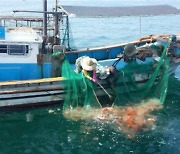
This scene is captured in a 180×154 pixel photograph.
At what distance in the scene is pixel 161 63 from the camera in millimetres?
15750

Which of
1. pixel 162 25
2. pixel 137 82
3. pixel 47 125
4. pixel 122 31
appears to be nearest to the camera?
pixel 47 125

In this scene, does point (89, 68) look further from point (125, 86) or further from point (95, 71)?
point (125, 86)

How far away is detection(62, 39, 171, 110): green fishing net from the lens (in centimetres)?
1499

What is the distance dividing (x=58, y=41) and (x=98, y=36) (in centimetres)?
2157

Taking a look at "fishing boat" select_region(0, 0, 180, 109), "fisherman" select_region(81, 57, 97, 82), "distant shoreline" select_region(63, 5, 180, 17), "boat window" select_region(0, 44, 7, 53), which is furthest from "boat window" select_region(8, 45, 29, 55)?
"distant shoreline" select_region(63, 5, 180, 17)

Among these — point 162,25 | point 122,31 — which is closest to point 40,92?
point 122,31

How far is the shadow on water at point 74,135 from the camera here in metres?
12.0

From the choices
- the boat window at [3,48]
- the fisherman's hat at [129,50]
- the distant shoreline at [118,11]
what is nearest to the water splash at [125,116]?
the fisherman's hat at [129,50]

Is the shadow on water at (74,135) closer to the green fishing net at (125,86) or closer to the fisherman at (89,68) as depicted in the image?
the green fishing net at (125,86)

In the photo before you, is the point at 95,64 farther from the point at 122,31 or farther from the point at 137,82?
the point at 122,31

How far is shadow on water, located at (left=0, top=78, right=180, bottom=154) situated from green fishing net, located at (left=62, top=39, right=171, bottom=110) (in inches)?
44.1

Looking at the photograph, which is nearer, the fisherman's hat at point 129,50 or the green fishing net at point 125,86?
the green fishing net at point 125,86

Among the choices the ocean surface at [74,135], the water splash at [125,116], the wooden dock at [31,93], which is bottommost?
the ocean surface at [74,135]

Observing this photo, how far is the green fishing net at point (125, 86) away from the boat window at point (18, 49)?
191cm
